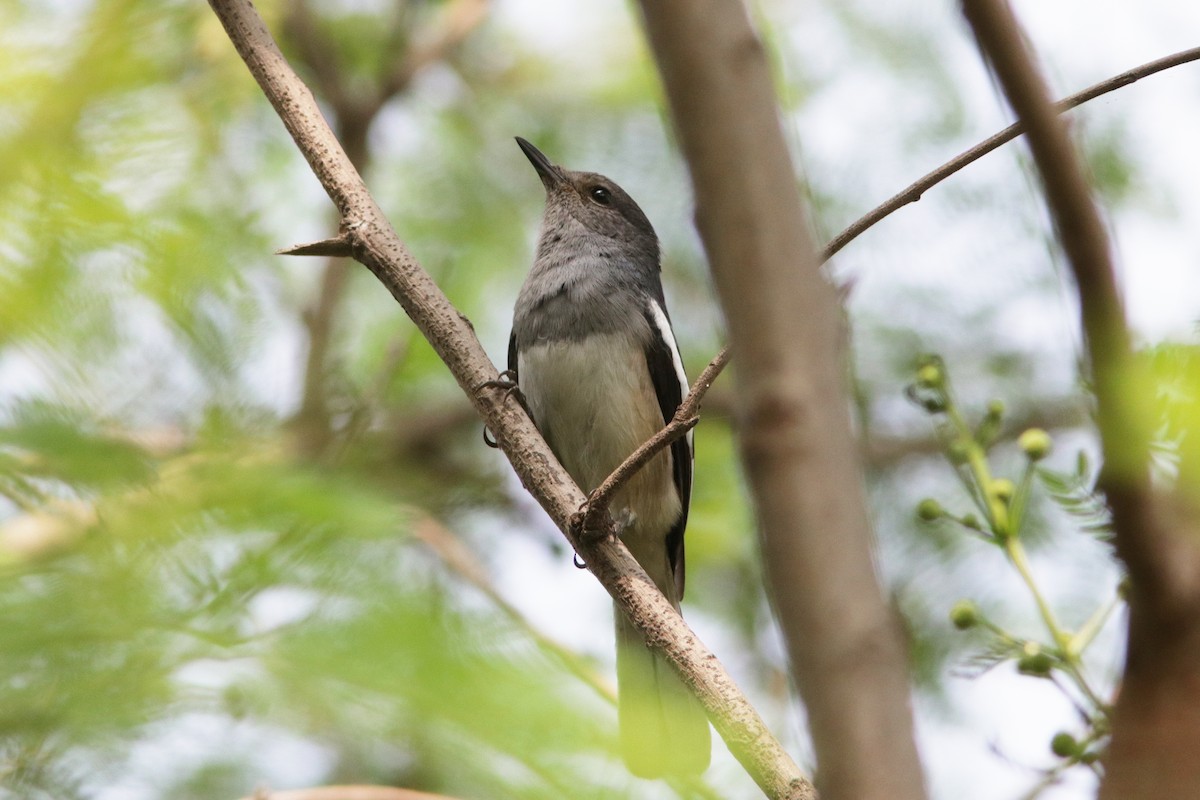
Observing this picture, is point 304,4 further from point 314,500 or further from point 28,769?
point 28,769

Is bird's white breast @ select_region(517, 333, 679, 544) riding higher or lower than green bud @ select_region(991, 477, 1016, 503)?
higher

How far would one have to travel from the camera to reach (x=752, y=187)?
1046 millimetres

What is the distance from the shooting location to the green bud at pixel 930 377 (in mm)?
2967

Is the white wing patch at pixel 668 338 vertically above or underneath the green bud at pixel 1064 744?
above

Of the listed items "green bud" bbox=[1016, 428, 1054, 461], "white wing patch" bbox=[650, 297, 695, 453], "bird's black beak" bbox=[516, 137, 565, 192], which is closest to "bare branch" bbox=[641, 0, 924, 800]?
"green bud" bbox=[1016, 428, 1054, 461]

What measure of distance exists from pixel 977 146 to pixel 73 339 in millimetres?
2900

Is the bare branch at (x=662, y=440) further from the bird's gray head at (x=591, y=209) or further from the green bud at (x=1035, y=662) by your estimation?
the bird's gray head at (x=591, y=209)

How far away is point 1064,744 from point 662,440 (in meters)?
1.10

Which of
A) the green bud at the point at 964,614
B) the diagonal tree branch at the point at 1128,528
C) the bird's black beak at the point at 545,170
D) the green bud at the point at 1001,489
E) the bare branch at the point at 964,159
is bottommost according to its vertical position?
the diagonal tree branch at the point at 1128,528

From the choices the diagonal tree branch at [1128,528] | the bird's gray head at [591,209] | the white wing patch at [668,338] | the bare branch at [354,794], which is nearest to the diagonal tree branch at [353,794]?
the bare branch at [354,794]

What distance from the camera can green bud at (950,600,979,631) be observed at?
9.25ft

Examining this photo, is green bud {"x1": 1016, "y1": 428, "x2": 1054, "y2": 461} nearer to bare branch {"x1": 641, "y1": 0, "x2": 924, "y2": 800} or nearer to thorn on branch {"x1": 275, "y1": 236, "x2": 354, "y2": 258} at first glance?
thorn on branch {"x1": 275, "y1": 236, "x2": 354, "y2": 258}

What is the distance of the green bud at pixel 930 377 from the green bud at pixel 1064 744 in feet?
2.98

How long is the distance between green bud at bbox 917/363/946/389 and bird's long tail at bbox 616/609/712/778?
98 cm
